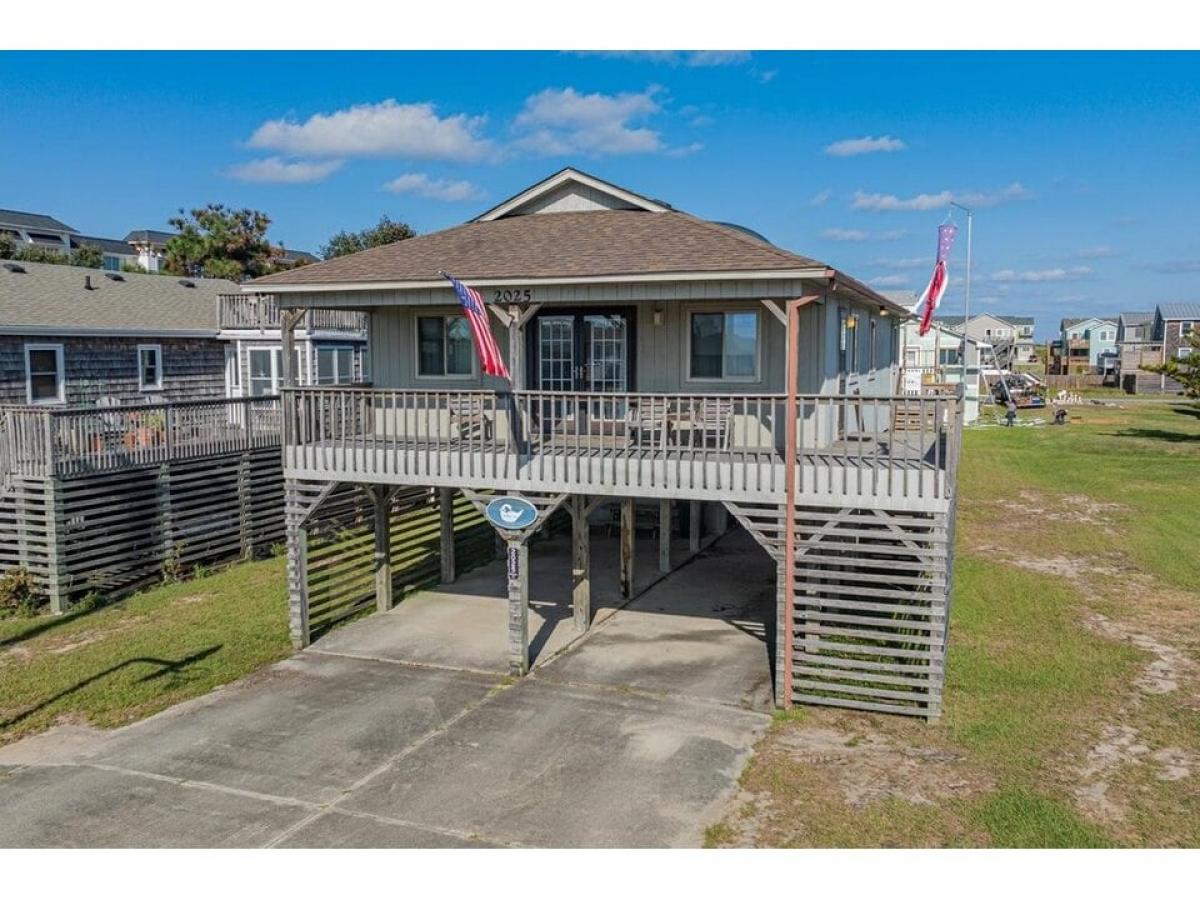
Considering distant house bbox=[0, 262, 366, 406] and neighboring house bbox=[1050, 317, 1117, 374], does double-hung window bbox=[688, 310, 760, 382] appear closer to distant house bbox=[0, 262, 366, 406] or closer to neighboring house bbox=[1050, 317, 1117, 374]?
distant house bbox=[0, 262, 366, 406]

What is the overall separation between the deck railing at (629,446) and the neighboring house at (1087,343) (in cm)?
8524

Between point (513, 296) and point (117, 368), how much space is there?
583 inches

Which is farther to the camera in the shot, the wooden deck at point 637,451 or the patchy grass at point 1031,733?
the wooden deck at point 637,451

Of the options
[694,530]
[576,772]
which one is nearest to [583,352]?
[694,530]

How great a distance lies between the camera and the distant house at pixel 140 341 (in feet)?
66.8

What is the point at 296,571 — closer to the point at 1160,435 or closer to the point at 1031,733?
the point at 1031,733

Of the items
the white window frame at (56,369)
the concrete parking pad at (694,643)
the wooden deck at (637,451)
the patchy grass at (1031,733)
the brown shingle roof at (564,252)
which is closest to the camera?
the patchy grass at (1031,733)

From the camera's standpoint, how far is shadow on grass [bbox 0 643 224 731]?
417 inches

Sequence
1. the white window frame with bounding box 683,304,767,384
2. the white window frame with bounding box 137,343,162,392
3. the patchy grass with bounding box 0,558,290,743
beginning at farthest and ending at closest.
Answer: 1. the white window frame with bounding box 137,343,162,392
2. the white window frame with bounding box 683,304,767,384
3. the patchy grass with bounding box 0,558,290,743

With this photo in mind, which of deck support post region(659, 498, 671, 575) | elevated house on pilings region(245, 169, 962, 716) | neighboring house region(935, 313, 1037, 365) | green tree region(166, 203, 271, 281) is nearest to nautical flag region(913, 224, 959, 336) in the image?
elevated house on pilings region(245, 169, 962, 716)

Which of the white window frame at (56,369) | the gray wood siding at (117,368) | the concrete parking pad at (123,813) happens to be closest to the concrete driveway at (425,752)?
the concrete parking pad at (123,813)

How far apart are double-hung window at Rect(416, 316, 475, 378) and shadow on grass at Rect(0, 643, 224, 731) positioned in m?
5.29

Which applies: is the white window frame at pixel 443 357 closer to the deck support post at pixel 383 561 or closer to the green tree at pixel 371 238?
the deck support post at pixel 383 561

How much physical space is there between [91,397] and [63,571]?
8.34 metres
